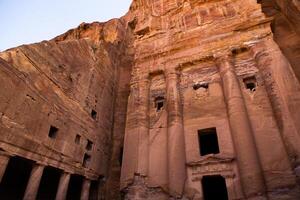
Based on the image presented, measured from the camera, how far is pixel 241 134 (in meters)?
8.85

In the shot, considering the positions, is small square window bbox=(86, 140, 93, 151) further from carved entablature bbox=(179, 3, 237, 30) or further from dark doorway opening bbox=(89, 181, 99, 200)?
carved entablature bbox=(179, 3, 237, 30)

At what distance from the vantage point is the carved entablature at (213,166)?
8.62m

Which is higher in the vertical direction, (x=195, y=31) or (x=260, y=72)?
(x=195, y=31)

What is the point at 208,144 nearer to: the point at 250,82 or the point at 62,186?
the point at 250,82

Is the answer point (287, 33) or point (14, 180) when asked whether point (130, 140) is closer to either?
point (14, 180)

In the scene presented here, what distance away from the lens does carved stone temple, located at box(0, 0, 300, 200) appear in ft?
27.2

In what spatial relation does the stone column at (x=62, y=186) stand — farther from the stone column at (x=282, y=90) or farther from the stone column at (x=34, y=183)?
the stone column at (x=282, y=90)

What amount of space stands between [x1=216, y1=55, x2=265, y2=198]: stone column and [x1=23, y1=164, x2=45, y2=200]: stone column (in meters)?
8.12

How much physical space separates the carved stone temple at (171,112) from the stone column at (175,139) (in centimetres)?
5

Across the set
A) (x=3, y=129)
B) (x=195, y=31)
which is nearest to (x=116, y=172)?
(x=3, y=129)

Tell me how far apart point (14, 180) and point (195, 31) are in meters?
13.4

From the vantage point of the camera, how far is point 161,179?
9.48 meters

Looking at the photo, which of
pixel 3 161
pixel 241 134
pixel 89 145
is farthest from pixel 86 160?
pixel 241 134

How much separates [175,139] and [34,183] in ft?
20.4
